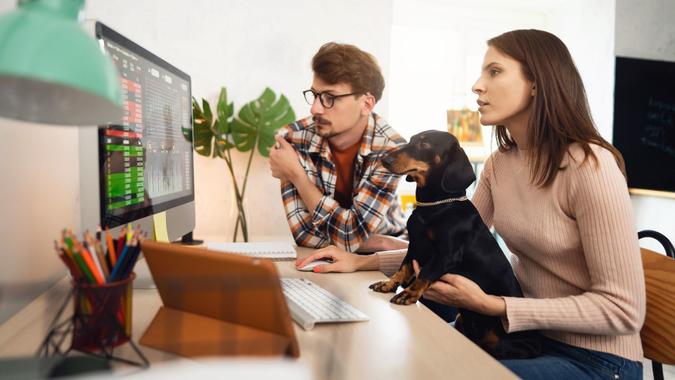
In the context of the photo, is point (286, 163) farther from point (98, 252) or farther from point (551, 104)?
point (98, 252)

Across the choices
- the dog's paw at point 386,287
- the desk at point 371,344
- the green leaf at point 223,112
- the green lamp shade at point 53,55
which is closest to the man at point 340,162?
the dog's paw at point 386,287

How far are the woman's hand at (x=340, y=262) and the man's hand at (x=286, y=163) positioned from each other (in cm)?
51

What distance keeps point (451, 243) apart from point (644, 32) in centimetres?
322

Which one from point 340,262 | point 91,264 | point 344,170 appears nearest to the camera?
point 91,264

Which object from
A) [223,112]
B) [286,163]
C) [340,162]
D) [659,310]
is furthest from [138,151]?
[223,112]

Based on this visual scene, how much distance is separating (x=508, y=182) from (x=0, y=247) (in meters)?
1.07

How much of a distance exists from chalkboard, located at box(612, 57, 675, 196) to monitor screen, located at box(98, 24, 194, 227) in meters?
3.06

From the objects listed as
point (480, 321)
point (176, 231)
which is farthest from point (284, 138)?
point (480, 321)

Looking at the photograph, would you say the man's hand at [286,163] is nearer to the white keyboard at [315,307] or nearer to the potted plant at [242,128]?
the white keyboard at [315,307]

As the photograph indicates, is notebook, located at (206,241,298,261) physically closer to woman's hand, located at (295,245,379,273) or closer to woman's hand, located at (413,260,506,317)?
woman's hand, located at (295,245,379,273)

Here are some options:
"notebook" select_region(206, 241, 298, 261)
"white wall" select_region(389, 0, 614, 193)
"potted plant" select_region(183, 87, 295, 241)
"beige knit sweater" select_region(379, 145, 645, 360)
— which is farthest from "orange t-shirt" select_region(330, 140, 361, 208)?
"white wall" select_region(389, 0, 614, 193)

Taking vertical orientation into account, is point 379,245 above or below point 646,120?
below

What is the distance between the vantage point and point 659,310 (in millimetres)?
1030

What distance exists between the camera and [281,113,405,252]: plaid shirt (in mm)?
1670
